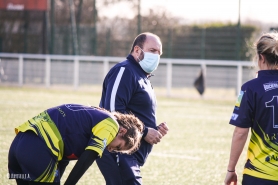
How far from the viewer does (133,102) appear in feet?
19.0

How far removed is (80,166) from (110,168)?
138cm

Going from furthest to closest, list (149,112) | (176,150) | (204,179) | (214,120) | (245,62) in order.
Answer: (245,62), (214,120), (176,150), (204,179), (149,112)

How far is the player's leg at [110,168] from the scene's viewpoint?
559 cm

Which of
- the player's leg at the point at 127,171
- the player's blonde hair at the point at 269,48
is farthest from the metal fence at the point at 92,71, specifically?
the player's blonde hair at the point at 269,48

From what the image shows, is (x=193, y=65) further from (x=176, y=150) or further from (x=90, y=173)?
(x=90, y=173)

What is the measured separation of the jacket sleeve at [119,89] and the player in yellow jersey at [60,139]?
1065 mm

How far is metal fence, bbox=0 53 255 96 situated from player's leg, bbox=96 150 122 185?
18.2 metres

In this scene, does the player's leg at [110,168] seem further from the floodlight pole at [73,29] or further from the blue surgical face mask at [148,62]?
the floodlight pole at [73,29]

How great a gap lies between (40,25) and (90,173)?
865 inches

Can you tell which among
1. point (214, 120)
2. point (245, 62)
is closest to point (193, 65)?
point (245, 62)

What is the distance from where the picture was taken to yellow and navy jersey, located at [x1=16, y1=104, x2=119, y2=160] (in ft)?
14.4

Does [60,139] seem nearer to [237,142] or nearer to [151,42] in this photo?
[237,142]

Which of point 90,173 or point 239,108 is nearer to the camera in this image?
point 239,108

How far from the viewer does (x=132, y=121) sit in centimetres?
461
